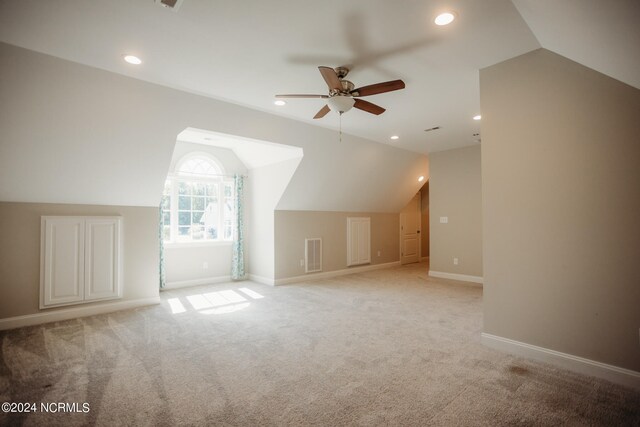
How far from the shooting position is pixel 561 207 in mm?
2639

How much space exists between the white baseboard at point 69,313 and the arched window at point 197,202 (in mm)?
1458

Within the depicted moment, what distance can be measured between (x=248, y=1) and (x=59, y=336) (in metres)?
3.88

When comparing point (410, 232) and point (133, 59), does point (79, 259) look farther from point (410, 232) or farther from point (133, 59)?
point (410, 232)

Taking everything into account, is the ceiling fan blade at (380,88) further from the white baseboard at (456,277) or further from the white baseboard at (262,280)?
the white baseboard at (456,277)

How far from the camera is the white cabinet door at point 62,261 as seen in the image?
381 cm

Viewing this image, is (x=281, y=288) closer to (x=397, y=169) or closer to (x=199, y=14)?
(x=397, y=169)

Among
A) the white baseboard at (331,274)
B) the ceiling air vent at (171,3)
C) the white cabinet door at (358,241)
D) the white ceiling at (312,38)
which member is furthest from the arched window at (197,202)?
the ceiling air vent at (171,3)

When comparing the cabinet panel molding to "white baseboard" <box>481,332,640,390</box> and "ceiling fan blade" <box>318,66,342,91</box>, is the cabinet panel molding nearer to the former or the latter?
"ceiling fan blade" <box>318,66,342,91</box>

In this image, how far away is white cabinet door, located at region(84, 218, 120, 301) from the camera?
4.08 metres

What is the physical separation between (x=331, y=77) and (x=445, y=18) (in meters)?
0.97

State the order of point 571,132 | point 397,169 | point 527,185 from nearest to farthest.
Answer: point 571,132 → point 527,185 → point 397,169

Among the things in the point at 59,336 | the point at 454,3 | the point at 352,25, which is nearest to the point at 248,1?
the point at 352,25

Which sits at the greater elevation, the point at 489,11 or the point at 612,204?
the point at 489,11

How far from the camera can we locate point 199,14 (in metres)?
2.28
